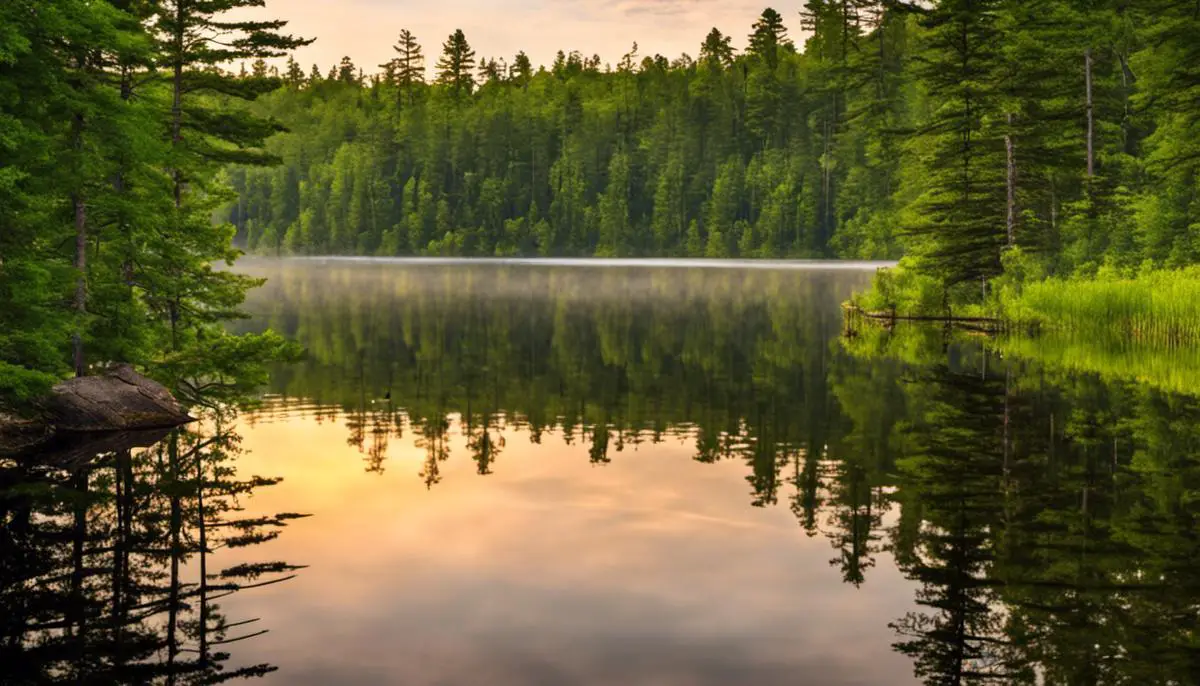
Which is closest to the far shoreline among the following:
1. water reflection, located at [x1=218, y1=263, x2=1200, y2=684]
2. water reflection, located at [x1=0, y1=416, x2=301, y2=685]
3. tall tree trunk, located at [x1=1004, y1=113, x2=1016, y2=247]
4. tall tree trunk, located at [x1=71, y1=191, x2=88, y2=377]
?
tall tree trunk, located at [x1=1004, y1=113, x2=1016, y2=247]

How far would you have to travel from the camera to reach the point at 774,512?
18.8 metres

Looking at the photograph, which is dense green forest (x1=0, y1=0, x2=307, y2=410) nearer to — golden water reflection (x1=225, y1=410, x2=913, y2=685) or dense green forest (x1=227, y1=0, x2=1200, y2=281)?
golden water reflection (x1=225, y1=410, x2=913, y2=685)

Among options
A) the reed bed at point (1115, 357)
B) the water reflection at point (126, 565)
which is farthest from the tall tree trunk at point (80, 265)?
the reed bed at point (1115, 357)

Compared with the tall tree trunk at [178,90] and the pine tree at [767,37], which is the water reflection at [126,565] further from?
the pine tree at [767,37]

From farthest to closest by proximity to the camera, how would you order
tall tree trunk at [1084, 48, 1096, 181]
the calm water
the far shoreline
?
the far shoreline < tall tree trunk at [1084, 48, 1096, 181] < the calm water

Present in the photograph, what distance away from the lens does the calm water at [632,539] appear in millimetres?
12242

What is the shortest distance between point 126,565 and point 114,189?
14.0m

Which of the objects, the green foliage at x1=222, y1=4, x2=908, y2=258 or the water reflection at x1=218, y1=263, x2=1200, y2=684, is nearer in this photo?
the water reflection at x1=218, y1=263, x2=1200, y2=684

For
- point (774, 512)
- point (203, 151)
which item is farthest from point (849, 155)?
point (774, 512)

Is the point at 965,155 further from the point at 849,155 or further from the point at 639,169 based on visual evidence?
the point at 639,169

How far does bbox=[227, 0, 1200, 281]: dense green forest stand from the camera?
52125 millimetres

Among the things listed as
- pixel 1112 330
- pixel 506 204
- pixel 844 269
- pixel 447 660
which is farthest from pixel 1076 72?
pixel 506 204

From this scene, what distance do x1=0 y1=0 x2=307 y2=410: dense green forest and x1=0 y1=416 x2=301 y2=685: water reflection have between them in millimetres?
2511

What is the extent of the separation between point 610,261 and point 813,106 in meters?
37.0
